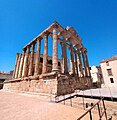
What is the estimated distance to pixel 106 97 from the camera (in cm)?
623

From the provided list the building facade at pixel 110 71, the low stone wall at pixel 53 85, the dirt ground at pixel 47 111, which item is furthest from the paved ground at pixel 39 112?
the building facade at pixel 110 71

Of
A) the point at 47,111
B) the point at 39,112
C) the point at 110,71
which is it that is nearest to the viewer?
the point at 39,112

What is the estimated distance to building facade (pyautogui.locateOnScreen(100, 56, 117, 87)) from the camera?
842 inches

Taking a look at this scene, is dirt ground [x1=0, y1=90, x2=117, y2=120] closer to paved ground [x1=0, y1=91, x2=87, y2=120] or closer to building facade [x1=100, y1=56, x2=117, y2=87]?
paved ground [x1=0, y1=91, x2=87, y2=120]

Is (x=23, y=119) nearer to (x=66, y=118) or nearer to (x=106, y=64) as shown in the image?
(x=66, y=118)

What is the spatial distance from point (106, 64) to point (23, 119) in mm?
24263

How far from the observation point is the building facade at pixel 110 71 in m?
21.4

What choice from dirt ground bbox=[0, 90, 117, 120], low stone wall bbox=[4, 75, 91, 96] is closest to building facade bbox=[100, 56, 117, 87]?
low stone wall bbox=[4, 75, 91, 96]

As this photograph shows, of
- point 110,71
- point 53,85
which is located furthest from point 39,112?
point 110,71

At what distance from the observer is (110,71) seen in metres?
22.3

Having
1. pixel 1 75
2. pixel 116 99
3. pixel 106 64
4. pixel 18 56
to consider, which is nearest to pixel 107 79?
pixel 106 64

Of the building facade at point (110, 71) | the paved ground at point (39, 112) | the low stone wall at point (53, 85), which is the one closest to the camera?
the paved ground at point (39, 112)

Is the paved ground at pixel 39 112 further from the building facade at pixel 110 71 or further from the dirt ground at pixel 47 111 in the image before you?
the building facade at pixel 110 71

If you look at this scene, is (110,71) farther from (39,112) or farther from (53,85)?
(39,112)
